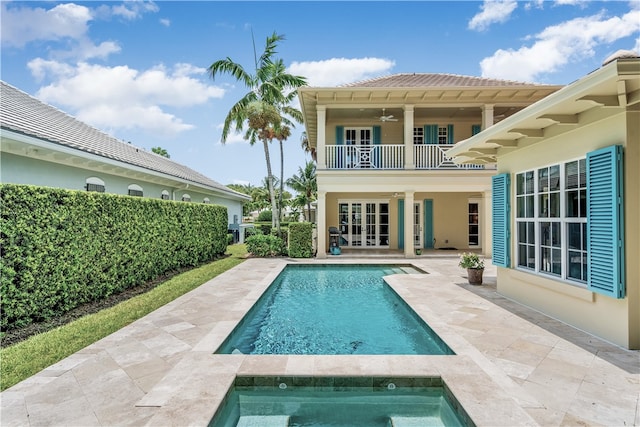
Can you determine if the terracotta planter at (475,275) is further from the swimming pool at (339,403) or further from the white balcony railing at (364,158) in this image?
the white balcony railing at (364,158)

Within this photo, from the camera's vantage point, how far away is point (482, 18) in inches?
427

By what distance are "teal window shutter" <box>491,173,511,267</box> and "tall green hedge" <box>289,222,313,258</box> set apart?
7.86m

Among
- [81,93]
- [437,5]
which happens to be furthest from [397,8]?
[81,93]

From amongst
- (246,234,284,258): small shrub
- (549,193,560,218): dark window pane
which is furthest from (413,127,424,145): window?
(549,193,560,218): dark window pane

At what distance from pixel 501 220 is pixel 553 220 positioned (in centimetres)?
164

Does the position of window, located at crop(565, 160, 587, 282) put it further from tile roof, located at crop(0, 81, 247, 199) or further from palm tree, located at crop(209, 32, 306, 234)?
palm tree, located at crop(209, 32, 306, 234)

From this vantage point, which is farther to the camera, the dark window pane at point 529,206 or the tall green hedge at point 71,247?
the dark window pane at point 529,206

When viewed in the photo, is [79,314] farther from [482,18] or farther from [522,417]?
[482,18]

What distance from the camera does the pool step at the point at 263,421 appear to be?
3.12 meters

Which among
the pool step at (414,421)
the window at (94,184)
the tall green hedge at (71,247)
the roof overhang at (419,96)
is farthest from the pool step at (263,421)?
the roof overhang at (419,96)

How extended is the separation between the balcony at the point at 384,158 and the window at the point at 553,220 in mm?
6987

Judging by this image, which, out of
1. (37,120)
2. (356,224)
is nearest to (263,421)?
(37,120)

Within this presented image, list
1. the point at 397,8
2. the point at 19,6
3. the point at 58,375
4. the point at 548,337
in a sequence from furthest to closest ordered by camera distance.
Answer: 1. the point at 397,8
2. the point at 19,6
3. the point at 548,337
4. the point at 58,375

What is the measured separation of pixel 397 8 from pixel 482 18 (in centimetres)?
297
